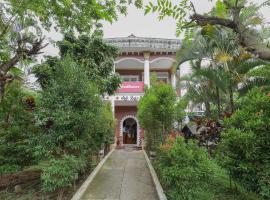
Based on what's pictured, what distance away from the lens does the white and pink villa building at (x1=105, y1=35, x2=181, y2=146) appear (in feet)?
58.6

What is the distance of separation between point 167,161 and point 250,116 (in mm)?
2002

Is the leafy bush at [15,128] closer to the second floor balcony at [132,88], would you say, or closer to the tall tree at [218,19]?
the tall tree at [218,19]

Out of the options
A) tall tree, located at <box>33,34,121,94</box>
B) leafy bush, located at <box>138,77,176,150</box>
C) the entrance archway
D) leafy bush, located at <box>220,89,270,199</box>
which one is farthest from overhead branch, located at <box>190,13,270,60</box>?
the entrance archway

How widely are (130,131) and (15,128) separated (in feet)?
48.9

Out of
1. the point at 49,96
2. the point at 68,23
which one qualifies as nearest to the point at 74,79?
the point at 49,96

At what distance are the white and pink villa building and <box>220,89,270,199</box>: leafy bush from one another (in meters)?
13.4

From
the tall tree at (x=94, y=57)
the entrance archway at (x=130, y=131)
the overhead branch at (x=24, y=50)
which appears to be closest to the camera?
the overhead branch at (x=24, y=50)

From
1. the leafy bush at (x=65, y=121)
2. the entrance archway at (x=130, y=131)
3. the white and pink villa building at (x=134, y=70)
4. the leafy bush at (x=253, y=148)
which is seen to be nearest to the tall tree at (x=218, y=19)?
the leafy bush at (x=253, y=148)

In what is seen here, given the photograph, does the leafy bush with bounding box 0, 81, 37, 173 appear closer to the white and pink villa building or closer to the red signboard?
the white and pink villa building

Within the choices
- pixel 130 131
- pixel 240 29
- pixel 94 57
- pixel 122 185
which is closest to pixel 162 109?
pixel 122 185

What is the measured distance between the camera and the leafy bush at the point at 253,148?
3.71m

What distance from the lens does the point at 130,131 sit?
20.8 metres

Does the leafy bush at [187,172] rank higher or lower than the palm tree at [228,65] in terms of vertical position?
lower

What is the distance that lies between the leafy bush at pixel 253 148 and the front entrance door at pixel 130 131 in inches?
655
